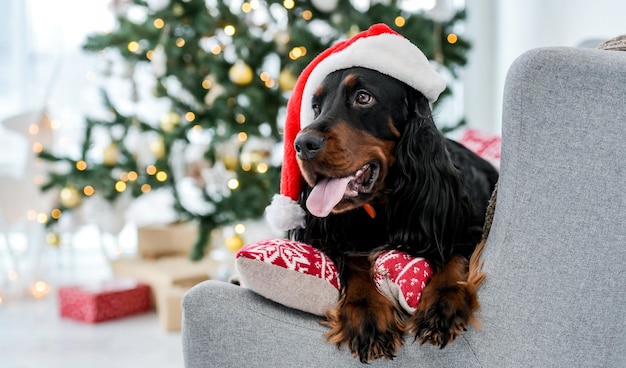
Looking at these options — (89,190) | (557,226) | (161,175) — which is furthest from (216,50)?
(557,226)

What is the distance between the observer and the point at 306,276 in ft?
4.22

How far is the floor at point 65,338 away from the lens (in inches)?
106

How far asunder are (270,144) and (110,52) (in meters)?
1.54

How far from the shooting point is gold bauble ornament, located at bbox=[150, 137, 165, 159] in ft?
11.0

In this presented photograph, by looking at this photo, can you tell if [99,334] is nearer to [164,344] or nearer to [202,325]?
[164,344]

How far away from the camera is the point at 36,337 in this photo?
303 centimetres

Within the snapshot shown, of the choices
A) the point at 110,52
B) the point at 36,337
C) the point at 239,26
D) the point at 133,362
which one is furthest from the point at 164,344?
the point at 110,52

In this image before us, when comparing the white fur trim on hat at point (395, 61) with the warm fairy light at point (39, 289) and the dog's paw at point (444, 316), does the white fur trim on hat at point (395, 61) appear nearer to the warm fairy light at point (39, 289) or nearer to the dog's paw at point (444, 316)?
the dog's paw at point (444, 316)

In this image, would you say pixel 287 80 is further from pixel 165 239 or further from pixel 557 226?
pixel 557 226

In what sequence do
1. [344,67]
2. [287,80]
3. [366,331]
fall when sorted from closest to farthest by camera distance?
1. [366,331]
2. [344,67]
3. [287,80]

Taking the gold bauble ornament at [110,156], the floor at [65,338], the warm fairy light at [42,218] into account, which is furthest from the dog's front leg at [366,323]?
the warm fairy light at [42,218]

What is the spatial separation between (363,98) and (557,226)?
0.56 m

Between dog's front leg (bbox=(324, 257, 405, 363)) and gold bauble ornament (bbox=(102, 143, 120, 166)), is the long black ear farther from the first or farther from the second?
gold bauble ornament (bbox=(102, 143, 120, 166))

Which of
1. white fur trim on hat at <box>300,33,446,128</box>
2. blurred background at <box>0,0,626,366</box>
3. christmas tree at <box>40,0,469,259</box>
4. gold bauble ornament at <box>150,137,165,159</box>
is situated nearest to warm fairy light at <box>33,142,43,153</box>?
blurred background at <box>0,0,626,366</box>
